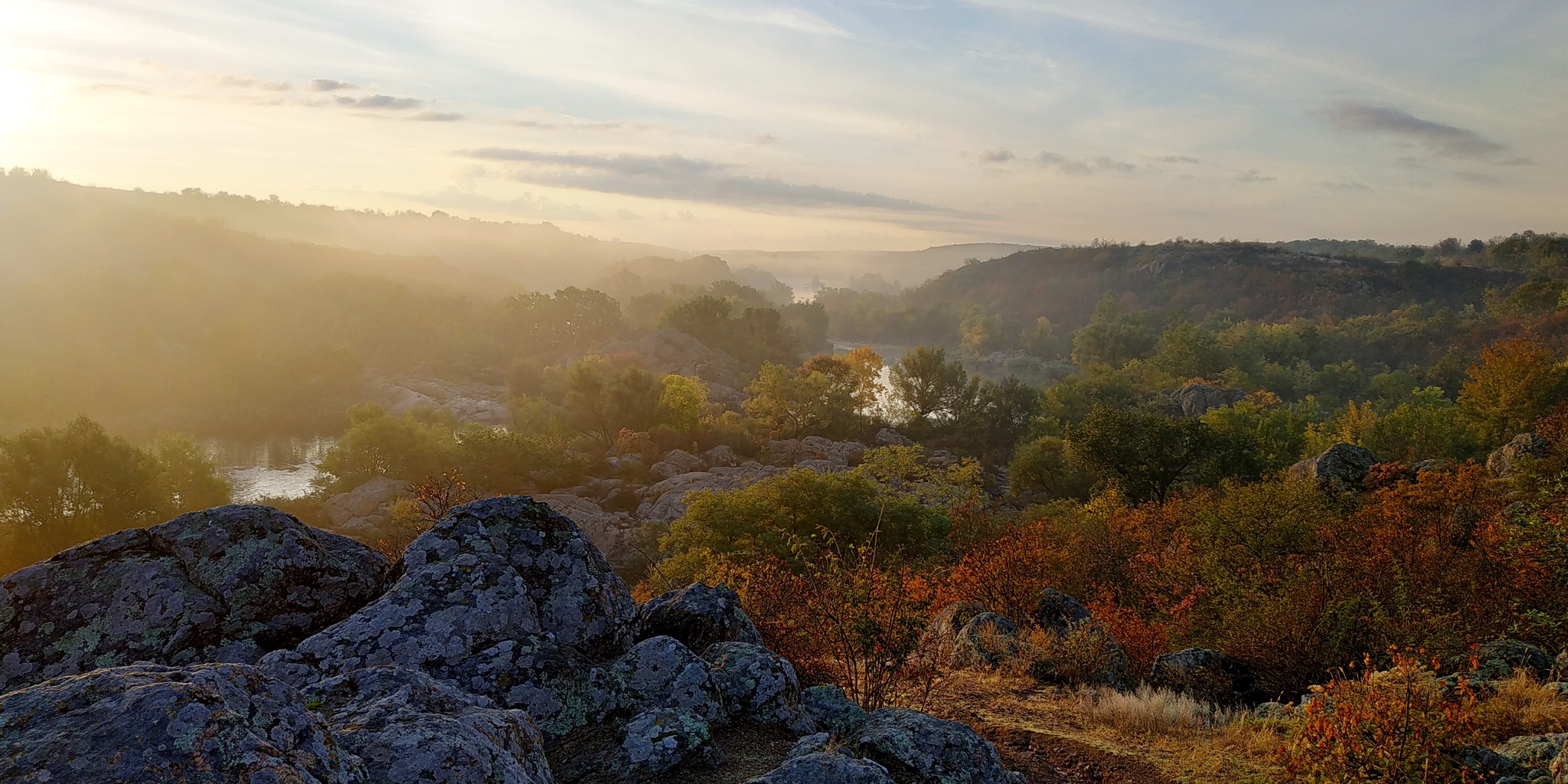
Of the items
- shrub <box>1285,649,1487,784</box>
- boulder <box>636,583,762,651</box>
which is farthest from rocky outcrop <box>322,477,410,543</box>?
shrub <box>1285,649,1487,784</box>

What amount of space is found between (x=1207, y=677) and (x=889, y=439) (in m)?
57.3

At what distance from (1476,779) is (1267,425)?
44494 millimetres

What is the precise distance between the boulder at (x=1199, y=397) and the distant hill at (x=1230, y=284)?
68114 millimetres

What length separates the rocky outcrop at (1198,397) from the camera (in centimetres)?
6725

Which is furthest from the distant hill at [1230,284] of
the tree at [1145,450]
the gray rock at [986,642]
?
the gray rock at [986,642]

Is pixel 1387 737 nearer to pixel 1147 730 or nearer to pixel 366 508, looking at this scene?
pixel 1147 730

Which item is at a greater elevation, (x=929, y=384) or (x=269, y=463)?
(x=929, y=384)

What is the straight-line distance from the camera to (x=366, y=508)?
165 ft

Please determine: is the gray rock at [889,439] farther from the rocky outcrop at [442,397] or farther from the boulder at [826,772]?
the boulder at [826,772]

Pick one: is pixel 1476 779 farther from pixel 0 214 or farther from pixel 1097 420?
pixel 0 214

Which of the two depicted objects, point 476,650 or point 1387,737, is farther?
point 1387,737

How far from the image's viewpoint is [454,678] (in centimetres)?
702

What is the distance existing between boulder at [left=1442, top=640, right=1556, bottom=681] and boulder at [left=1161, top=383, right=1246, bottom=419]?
189ft

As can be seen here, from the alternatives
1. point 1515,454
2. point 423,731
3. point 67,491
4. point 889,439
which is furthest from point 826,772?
point 889,439
